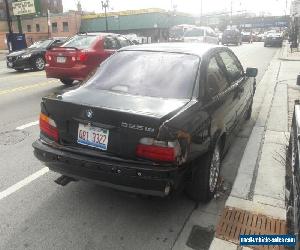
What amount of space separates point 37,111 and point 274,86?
7.03 m

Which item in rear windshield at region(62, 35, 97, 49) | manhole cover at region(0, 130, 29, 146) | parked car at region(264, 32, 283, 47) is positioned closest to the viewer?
manhole cover at region(0, 130, 29, 146)

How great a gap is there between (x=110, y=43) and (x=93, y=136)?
830 centimetres

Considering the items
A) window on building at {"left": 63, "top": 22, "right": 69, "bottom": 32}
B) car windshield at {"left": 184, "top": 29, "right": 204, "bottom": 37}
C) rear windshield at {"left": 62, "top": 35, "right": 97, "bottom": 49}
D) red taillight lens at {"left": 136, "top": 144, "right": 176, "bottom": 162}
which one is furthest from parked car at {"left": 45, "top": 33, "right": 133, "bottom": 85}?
window on building at {"left": 63, "top": 22, "right": 69, "bottom": 32}

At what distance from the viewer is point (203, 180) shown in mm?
3898

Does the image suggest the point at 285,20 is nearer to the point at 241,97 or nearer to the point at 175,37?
the point at 175,37

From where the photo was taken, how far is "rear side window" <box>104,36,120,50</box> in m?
11.2

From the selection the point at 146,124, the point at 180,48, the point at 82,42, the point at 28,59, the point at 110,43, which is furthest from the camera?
the point at 28,59

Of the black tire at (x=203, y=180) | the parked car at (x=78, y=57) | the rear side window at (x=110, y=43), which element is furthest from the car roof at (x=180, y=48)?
the rear side window at (x=110, y=43)

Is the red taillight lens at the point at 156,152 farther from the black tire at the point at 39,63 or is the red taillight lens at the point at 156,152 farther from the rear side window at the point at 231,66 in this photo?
the black tire at the point at 39,63

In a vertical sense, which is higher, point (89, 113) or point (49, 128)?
point (89, 113)

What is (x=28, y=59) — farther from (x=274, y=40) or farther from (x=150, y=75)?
(x=274, y=40)

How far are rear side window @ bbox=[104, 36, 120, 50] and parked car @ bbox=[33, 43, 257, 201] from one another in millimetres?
6710

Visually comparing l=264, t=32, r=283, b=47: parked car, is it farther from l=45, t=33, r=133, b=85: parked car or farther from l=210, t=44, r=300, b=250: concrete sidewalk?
l=210, t=44, r=300, b=250: concrete sidewalk

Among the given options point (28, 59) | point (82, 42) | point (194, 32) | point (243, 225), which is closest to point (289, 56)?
point (194, 32)
